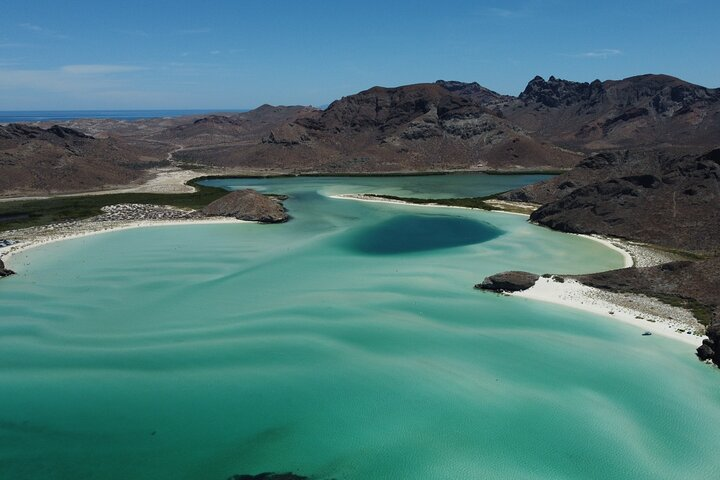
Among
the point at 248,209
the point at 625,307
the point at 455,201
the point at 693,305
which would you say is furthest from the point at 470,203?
the point at 693,305

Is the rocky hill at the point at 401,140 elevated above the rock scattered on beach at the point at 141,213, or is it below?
above

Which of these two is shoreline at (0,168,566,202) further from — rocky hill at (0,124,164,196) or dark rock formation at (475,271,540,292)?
dark rock formation at (475,271,540,292)

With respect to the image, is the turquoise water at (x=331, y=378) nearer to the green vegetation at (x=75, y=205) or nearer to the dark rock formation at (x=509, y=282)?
the dark rock formation at (x=509, y=282)

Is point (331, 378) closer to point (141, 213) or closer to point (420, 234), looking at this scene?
point (420, 234)

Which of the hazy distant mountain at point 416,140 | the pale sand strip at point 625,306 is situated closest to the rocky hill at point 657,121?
the hazy distant mountain at point 416,140

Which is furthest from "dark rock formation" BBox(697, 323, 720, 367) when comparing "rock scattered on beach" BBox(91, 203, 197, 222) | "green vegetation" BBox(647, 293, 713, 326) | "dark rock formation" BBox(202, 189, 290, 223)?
"rock scattered on beach" BBox(91, 203, 197, 222)

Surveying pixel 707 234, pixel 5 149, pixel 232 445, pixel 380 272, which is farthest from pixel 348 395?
pixel 5 149

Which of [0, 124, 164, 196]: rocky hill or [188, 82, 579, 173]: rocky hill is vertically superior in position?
[188, 82, 579, 173]: rocky hill
